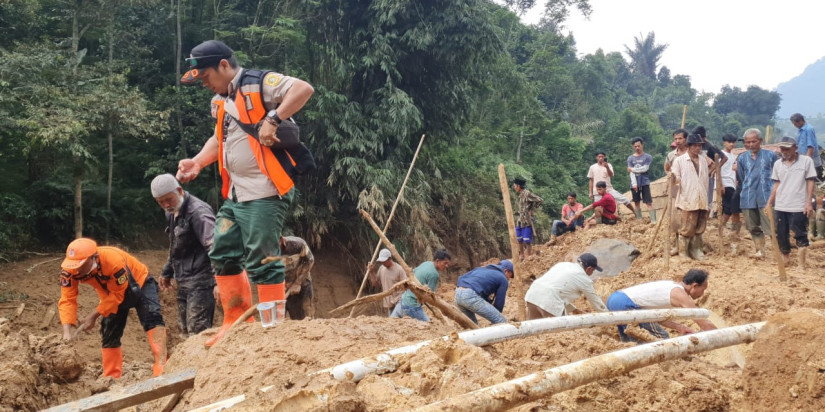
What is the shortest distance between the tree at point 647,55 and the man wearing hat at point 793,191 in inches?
1948

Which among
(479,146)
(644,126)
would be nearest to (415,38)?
(479,146)

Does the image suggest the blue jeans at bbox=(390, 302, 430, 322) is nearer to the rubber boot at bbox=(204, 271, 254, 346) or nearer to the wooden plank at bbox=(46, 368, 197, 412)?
the rubber boot at bbox=(204, 271, 254, 346)

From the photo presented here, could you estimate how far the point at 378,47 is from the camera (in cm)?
1194

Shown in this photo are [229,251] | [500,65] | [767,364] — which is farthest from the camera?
[500,65]

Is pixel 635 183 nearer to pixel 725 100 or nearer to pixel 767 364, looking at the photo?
pixel 767 364

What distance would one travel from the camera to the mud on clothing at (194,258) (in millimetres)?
4434

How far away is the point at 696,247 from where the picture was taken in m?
7.81

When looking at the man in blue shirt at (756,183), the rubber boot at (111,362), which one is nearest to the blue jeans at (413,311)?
the rubber boot at (111,362)

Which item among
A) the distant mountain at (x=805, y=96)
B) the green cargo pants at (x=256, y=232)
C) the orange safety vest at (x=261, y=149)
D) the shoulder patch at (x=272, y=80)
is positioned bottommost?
the green cargo pants at (x=256, y=232)

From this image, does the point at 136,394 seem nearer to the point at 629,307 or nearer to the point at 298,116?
the point at 629,307

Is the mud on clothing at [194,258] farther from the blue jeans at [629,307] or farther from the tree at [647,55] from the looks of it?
the tree at [647,55]

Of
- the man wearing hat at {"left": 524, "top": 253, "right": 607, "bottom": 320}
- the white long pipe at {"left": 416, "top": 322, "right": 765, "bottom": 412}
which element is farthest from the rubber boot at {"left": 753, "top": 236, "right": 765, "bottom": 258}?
the white long pipe at {"left": 416, "top": 322, "right": 765, "bottom": 412}

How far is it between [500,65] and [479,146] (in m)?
3.04

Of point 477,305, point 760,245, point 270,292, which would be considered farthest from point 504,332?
point 760,245
